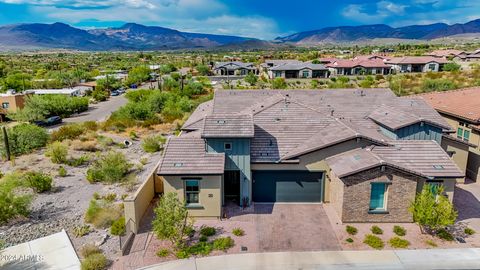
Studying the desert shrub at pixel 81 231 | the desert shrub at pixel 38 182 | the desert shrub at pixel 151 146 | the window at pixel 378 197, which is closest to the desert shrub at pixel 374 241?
the window at pixel 378 197

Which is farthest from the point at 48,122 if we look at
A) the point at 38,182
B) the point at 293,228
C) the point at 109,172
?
the point at 293,228

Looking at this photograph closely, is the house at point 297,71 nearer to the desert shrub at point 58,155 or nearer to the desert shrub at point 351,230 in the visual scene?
the desert shrub at point 58,155

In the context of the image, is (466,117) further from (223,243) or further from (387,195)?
(223,243)

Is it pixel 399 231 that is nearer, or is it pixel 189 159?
pixel 399 231

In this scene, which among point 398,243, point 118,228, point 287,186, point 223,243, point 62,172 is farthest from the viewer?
point 62,172

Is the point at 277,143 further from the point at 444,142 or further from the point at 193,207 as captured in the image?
the point at 444,142
